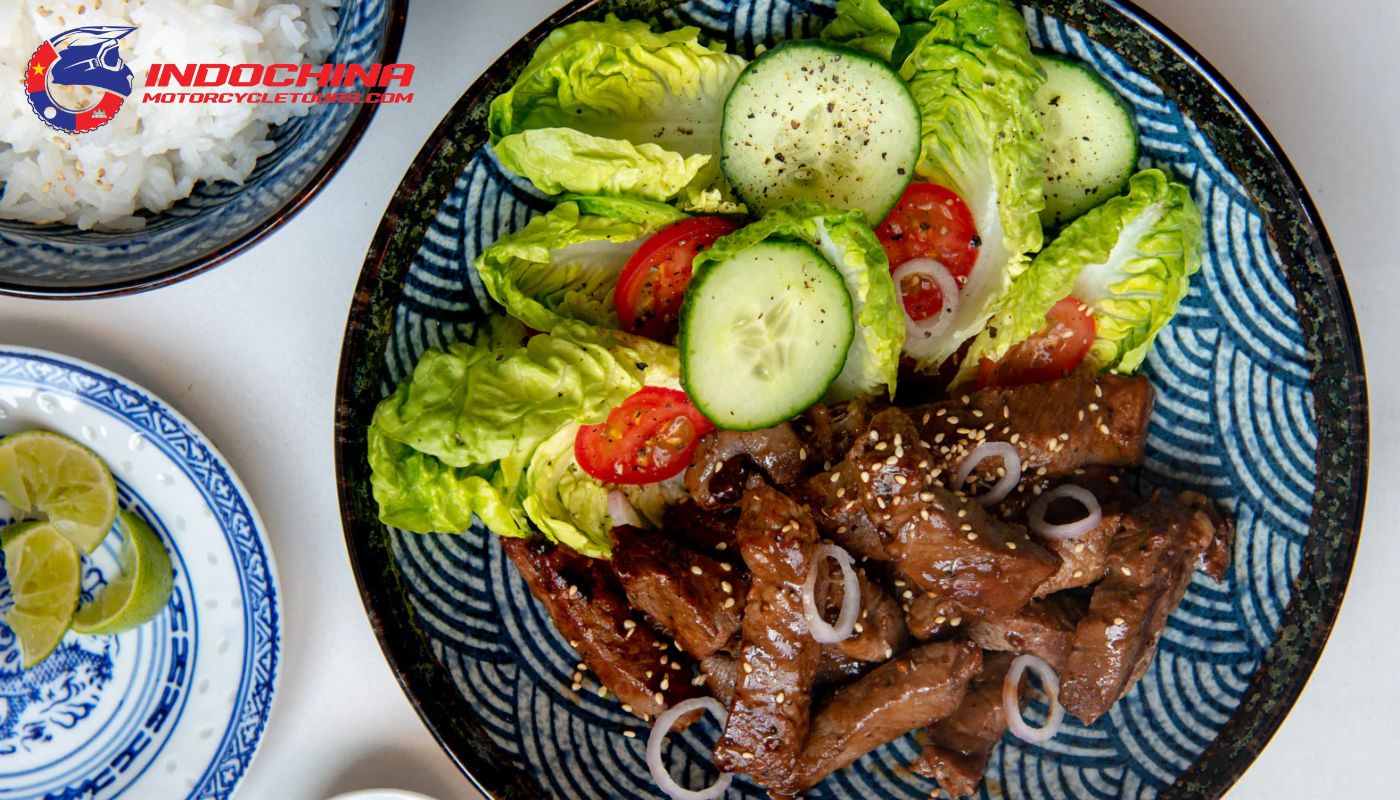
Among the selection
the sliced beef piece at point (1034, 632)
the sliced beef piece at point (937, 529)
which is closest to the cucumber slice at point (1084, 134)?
the sliced beef piece at point (937, 529)

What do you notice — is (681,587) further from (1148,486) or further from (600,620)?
(1148,486)

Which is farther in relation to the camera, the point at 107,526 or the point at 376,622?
the point at 107,526

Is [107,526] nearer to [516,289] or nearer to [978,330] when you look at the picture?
[516,289]

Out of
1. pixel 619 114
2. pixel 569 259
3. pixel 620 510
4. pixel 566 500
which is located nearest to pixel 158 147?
pixel 569 259

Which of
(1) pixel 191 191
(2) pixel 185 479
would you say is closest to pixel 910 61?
(1) pixel 191 191

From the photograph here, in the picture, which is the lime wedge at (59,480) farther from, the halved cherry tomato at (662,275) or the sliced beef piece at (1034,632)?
the sliced beef piece at (1034,632)

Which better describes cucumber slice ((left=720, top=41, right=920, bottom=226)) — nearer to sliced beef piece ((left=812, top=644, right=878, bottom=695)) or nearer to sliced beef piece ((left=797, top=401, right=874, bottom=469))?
sliced beef piece ((left=797, top=401, right=874, bottom=469))
